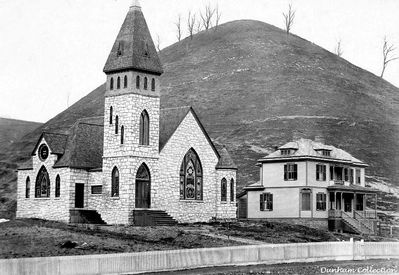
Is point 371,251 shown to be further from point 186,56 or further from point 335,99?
point 186,56

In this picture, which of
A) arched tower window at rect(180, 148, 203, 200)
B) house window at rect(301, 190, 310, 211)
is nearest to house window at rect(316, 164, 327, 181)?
house window at rect(301, 190, 310, 211)

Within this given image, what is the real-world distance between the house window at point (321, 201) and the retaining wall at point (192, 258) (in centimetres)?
2832

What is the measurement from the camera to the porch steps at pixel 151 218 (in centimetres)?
5600

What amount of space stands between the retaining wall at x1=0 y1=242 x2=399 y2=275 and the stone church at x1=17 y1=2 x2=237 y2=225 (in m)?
20.7

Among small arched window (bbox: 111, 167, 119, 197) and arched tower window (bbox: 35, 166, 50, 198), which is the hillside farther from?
small arched window (bbox: 111, 167, 119, 197)

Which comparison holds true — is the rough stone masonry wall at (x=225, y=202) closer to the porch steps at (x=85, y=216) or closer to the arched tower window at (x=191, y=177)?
the arched tower window at (x=191, y=177)

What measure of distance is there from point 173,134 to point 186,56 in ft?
366

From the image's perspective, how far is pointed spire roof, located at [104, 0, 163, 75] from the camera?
191ft

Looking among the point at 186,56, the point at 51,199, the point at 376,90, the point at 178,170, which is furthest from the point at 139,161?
the point at 186,56

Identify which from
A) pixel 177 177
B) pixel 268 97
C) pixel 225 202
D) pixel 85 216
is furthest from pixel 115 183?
pixel 268 97

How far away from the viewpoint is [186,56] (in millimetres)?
170625

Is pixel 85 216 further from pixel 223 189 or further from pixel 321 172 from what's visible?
pixel 321 172

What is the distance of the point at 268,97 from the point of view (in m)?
136

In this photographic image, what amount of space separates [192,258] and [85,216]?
89.6 feet
